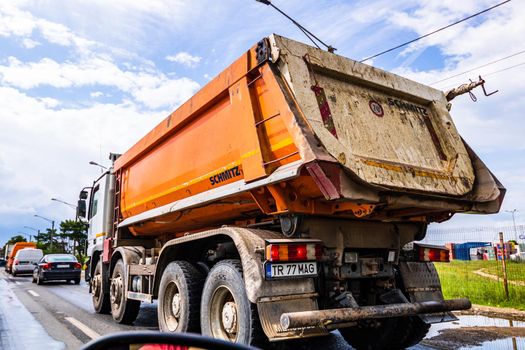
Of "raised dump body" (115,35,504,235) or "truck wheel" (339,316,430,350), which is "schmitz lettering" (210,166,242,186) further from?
"truck wheel" (339,316,430,350)

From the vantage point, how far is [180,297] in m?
5.18

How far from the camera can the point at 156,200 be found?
22.7 feet

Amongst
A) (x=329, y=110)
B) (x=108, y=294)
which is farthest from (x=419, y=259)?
(x=108, y=294)

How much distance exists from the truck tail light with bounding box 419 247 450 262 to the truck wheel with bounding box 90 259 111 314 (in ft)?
19.1

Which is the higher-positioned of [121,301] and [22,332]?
[121,301]

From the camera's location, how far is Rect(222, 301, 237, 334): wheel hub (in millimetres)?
4234

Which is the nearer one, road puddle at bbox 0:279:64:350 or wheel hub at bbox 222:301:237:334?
wheel hub at bbox 222:301:237:334

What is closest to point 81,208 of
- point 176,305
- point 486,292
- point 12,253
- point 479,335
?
point 176,305

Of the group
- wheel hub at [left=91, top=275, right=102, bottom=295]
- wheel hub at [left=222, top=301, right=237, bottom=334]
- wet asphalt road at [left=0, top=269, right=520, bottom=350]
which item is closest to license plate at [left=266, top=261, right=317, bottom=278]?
wheel hub at [left=222, top=301, right=237, bottom=334]

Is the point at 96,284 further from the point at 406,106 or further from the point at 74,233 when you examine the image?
the point at 74,233

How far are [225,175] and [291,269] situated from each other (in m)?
1.49

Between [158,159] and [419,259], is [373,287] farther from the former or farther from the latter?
[158,159]

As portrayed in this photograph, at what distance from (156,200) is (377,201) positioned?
3.99 metres

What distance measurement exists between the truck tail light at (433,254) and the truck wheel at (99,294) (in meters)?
5.82
